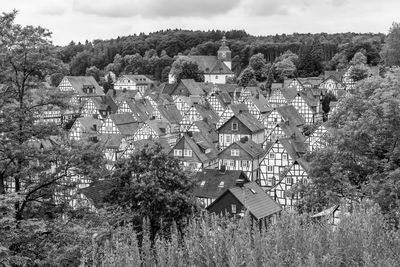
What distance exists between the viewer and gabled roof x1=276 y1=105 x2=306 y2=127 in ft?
213

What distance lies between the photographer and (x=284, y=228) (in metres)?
8.32

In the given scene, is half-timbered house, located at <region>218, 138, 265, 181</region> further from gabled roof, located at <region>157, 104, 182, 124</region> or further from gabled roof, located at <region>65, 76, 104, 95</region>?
gabled roof, located at <region>65, 76, 104, 95</region>

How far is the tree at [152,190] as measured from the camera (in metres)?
25.1

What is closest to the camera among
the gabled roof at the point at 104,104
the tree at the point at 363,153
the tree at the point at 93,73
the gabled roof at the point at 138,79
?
the tree at the point at 363,153

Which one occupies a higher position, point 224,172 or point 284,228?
point 284,228

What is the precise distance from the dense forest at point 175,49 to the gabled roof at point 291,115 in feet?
185

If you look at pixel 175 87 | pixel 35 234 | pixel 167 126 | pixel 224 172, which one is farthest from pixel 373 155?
pixel 175 87

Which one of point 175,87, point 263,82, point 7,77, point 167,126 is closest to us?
point 7,77

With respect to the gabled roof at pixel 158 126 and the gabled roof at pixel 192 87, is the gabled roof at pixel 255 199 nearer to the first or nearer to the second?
the gabled roof at pixel 158 126

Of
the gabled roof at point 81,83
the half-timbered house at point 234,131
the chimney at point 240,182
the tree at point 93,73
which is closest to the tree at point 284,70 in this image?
the gabled roof at point 81,83

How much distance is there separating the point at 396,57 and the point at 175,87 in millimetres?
38851

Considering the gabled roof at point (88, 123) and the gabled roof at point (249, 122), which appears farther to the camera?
the gabled roof at point (88, 123)

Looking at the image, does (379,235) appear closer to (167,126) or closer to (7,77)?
(7,77)

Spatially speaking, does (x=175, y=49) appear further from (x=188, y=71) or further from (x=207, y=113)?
(x=207, y=113)
